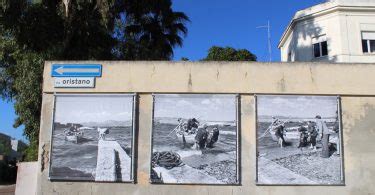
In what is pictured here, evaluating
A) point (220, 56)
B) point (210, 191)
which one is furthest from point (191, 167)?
point (220, 56)

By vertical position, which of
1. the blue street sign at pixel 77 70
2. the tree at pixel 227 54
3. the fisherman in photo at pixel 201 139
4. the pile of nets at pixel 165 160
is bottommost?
the pile of nets at pixel 165 160

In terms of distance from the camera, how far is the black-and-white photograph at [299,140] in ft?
43.7

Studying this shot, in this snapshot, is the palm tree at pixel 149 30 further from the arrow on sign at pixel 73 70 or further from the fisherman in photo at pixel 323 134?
the fisherman in photo at pixel 323 134

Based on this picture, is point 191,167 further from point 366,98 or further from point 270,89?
point 366,98

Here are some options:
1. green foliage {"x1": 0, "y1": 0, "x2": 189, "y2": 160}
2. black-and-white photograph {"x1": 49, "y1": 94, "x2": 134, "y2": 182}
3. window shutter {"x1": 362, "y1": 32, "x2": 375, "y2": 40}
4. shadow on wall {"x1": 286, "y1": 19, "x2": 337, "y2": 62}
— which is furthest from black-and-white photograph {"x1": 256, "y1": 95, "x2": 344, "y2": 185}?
window shutter {"x1": 362, "y1": 32, "x2": 375, "y2": 40}

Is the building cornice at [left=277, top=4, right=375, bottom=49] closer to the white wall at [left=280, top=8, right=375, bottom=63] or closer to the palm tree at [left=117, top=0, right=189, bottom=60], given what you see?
the white wall at [left=280, top=8, right=375, bottom=63]

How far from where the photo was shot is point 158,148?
13453 millimetres

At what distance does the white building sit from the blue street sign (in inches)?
710

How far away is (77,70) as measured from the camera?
13.9 meters

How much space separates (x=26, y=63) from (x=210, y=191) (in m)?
12.5

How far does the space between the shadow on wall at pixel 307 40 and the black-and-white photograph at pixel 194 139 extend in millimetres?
17026

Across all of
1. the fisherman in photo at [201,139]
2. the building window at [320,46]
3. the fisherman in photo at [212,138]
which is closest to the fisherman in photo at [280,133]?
Result: the fisherman in photo at [212,138]

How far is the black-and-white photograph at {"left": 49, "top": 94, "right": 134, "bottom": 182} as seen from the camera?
13.5 m

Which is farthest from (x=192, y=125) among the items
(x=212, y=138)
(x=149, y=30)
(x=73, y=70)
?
(x=149, y=30)
